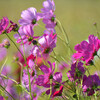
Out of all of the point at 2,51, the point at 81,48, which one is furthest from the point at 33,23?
the point at 2,51

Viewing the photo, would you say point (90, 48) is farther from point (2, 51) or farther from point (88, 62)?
point (2, 51)

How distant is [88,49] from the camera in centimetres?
61

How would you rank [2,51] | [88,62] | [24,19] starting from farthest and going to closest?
[2,51] → [24,19] → [88,62]

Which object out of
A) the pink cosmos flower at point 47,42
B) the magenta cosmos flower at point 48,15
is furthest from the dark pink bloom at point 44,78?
the magenta cosmos flower at point 48,15

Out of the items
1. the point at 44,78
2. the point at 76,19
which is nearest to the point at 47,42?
the point at 44,78

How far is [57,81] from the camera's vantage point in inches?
25.4

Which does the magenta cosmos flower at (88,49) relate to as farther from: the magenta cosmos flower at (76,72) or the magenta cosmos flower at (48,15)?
the magenta cosmos flower at (48,15)

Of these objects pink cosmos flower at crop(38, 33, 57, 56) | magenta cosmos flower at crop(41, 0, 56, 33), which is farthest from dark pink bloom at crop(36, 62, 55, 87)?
magenta cosmos flower at crop(41, 0, 56, 33)

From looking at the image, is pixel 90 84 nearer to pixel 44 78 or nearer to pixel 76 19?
pixel 44 78

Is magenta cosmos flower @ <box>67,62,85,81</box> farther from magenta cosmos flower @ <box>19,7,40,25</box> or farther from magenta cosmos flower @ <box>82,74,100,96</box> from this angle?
magenta cosmos flower @ <box>19,7,40,25</box>

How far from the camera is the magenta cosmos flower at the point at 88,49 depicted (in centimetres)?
60

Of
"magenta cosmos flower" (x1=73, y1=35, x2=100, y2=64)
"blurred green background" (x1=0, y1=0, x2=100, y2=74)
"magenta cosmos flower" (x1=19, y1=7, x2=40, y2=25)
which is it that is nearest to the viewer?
"magenta cosmos flower" (x1=73, y1=35, x2=100, y2=64)

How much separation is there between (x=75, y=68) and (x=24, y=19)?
0.21 m

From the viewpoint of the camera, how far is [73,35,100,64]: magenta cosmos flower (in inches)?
23.5
